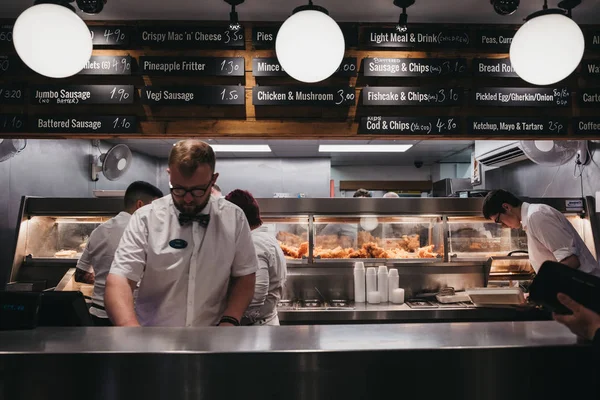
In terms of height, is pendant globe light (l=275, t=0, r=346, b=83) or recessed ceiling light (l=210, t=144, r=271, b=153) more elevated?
recessed ceiling light (l=210, t=144, r=271, b=153)

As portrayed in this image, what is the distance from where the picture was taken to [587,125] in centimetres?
283

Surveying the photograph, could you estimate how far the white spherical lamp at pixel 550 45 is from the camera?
7.37 feet

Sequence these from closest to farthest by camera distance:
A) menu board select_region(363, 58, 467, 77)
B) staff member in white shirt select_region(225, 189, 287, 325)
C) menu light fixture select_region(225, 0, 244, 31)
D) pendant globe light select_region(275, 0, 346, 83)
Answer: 1. pendant globe light select_region(275, 0, 346, 83)
2. menu light fixture select_region(225, 0, 244, 31)
3. staff member in white shirt select_region(225, 189, 287, 325)
4. menu board select_region(363, 58, 467, 77)

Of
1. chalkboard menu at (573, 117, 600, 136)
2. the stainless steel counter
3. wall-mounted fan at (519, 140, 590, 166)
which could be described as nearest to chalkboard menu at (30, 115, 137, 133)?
the stainless steel counter

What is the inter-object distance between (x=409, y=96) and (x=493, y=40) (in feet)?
2.21

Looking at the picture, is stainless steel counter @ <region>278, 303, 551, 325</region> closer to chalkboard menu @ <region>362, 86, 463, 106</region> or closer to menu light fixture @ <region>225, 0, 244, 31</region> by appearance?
chalkboard menu @ <region>362, 86, 463, 106</region>

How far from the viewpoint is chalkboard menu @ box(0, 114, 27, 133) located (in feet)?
8.95

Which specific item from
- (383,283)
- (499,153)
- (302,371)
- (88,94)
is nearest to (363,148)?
(499,153)

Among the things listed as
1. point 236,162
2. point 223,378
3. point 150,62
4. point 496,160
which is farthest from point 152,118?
point 236,162

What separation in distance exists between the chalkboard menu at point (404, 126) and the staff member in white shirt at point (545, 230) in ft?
3.89

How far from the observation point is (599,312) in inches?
39.8

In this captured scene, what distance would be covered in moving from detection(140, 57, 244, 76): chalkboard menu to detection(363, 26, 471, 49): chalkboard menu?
2.81 ft

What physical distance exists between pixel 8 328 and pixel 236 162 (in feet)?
24.0

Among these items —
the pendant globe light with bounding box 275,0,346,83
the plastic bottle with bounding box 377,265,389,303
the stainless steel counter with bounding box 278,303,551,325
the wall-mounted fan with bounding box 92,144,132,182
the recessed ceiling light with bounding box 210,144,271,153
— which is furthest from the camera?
the recessed ceiling light with bounding box 210,144,271,153
